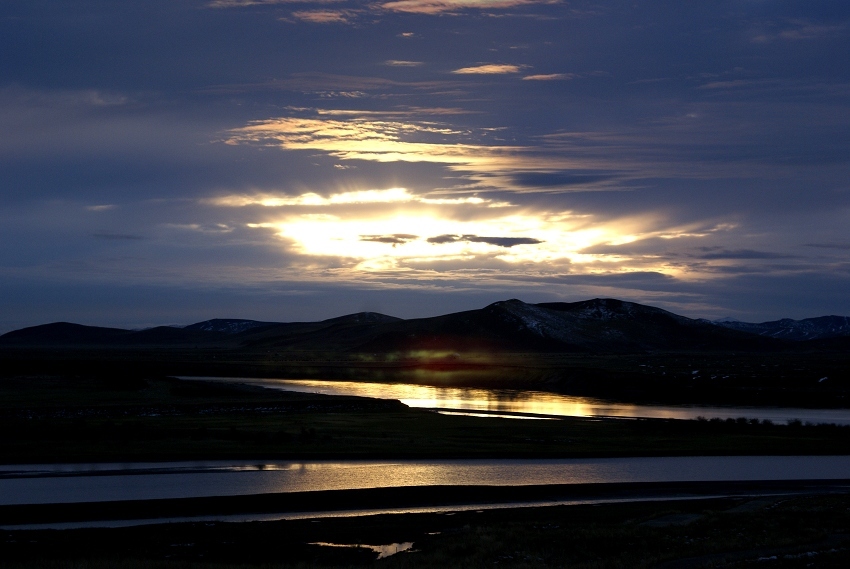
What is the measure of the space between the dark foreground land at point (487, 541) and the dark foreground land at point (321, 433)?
1661cm

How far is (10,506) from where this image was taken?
32062mm

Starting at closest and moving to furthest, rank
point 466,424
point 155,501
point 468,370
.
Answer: point 155,501, point 466,424, point 468,370

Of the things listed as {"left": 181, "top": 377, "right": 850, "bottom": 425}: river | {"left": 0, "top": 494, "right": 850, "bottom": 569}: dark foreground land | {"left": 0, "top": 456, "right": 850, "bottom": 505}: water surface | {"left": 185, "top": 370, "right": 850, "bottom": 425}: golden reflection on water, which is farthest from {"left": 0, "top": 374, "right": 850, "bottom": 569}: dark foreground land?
{"left": 185, "top": 370, "right": 850, "bottom": 425}: golden reflection on water

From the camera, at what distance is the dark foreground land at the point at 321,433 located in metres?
47.3

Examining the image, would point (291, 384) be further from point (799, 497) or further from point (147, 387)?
point (799, 497)

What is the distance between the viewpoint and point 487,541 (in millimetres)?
26656

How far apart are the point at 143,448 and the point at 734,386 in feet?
264

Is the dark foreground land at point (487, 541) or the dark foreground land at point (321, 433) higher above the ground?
the dark foreground land at point (321, 433)

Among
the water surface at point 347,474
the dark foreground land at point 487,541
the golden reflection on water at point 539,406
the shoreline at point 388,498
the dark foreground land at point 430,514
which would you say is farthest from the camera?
the golden reflection on water at point 539,406

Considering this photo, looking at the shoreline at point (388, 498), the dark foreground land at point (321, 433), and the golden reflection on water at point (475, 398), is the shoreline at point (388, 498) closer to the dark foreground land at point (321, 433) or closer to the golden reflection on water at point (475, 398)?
the dark foreground land at point (321, 433)

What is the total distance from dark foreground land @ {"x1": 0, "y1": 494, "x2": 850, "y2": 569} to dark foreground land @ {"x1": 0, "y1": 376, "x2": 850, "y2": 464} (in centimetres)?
1661

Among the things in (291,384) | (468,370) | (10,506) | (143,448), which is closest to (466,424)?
(143,448)

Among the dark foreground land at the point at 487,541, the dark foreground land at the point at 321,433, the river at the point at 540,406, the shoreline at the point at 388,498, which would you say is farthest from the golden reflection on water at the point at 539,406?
the dark foreground land at the point at 487,541

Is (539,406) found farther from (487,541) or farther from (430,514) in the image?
(487,541)
